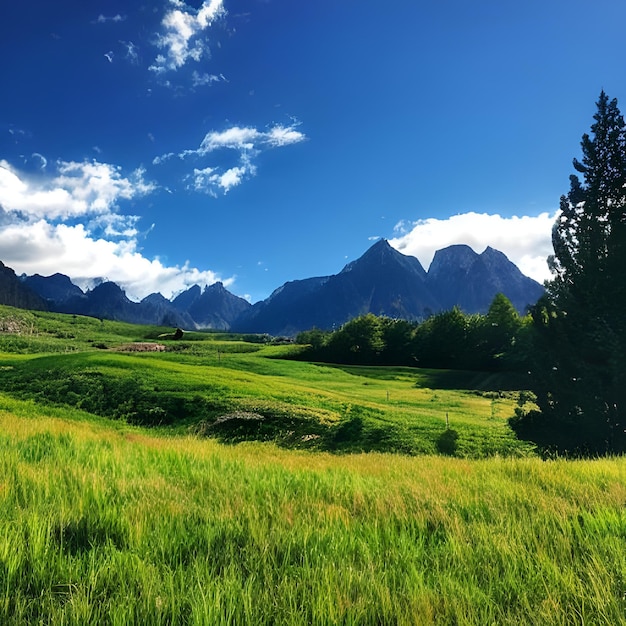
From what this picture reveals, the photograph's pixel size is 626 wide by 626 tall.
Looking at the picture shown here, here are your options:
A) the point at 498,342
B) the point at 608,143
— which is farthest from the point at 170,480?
the point at 498,342

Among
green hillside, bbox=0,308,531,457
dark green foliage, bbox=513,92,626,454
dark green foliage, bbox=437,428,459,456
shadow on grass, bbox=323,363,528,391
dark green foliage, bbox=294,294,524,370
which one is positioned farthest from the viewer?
dark green foliage, bbox=294,294,524,370

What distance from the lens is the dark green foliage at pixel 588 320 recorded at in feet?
54.5

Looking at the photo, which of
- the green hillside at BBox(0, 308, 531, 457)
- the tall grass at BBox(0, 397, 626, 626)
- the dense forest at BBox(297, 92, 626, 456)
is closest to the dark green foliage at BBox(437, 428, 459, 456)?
the green hillside at BBox(0, 308, 531, 457)

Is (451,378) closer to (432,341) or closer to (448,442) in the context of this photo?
(432,341)

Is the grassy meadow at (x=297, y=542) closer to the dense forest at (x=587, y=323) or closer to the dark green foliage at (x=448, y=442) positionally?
the dense forest at (x=587, y=323)

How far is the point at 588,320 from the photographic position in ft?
56.6

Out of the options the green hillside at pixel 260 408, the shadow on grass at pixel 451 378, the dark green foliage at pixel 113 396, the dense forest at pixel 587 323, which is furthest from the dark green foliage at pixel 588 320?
the shadow on grass at pixel 451 378

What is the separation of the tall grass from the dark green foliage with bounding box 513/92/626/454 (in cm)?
1243

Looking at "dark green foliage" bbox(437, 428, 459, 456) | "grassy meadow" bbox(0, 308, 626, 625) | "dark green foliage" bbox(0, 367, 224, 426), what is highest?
"grassy meadow" bbox(0, 308, 626, 625)

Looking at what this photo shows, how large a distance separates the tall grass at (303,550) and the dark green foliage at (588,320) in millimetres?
12434

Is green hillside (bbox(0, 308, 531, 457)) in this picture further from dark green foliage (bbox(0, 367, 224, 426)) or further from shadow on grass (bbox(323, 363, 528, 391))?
shadow on grass (bbox(323, 363, 528, 391))

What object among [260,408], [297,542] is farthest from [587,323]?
[260,408]

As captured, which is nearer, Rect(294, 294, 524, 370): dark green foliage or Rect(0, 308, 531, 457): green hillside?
Rect(0, 308, 531, 457): green hillside

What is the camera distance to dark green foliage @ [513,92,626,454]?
1661 cm
